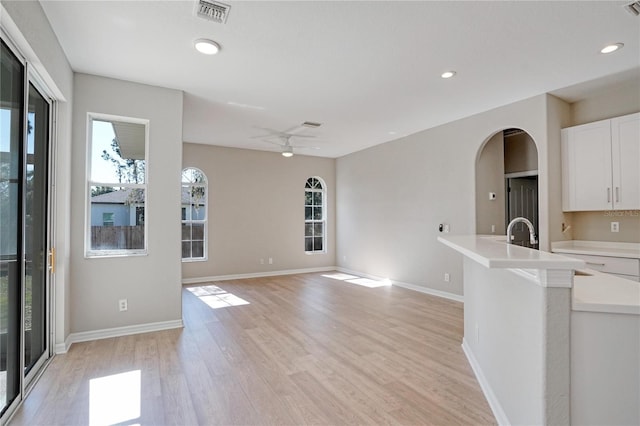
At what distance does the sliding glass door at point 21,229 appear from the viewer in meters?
2.03

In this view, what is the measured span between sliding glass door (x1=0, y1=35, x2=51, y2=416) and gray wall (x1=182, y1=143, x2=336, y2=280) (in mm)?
3658

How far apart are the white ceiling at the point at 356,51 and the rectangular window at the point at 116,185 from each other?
0.58 metres

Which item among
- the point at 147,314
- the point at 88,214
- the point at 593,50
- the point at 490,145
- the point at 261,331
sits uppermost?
the point at 593,50

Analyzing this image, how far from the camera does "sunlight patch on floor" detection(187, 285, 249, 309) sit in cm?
488

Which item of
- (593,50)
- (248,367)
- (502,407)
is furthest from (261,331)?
(593,50)

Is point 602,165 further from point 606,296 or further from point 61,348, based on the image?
point 61,348

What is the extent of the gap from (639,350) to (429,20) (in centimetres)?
234

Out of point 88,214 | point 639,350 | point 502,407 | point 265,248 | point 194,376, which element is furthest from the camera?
point 265,248

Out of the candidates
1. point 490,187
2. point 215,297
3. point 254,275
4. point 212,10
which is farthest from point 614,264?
point 254,275

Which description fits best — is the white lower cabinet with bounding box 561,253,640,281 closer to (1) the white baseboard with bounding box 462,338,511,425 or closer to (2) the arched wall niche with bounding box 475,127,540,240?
(2) the arched wall niche with bounding box 475,127,540,240

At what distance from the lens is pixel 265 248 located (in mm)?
7250

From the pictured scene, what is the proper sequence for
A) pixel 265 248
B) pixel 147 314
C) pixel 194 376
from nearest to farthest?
pixel 194 376
pixel 147 314
pixel 265 248

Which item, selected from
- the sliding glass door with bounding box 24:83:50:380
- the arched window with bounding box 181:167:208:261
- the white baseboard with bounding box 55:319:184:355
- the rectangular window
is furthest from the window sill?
the arched window with bounding box 181:167:208:261

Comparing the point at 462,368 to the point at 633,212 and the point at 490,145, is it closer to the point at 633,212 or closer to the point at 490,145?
the point at 633,212
